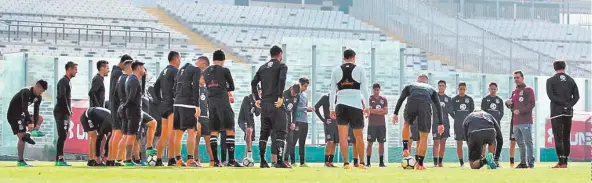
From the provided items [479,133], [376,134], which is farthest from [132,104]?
[376,134]

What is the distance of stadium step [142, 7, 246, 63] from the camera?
159 feet

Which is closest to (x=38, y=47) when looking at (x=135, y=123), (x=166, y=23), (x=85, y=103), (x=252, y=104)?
(x=166, y=23)

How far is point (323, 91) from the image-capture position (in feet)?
91.7

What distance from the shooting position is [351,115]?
55.4 ft

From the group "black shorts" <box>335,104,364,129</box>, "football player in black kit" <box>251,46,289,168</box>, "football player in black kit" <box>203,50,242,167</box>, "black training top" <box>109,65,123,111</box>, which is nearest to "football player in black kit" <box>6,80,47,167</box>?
"black training top" <box>109,65,123,111</box>

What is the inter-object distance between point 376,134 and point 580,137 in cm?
1132

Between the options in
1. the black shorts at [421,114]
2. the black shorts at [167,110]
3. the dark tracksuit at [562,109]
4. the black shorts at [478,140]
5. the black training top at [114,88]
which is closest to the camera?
the black shorts at [421,114]

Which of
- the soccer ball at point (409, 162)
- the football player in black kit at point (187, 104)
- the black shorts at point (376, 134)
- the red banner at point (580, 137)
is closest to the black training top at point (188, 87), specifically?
the football player in black kit at point (187, 104)

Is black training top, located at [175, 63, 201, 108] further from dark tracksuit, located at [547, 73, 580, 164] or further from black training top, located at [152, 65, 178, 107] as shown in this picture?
dark tracksuit, located at [547, 73, 580, 164]

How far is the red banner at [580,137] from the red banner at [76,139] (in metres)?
11.9

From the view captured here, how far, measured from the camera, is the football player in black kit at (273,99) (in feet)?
55.0

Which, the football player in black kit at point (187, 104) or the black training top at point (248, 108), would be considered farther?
the black training top at point (248, 108)

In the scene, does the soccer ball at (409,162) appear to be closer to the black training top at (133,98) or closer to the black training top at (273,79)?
the black training top at (273,79)

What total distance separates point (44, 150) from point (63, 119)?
8078 mm
